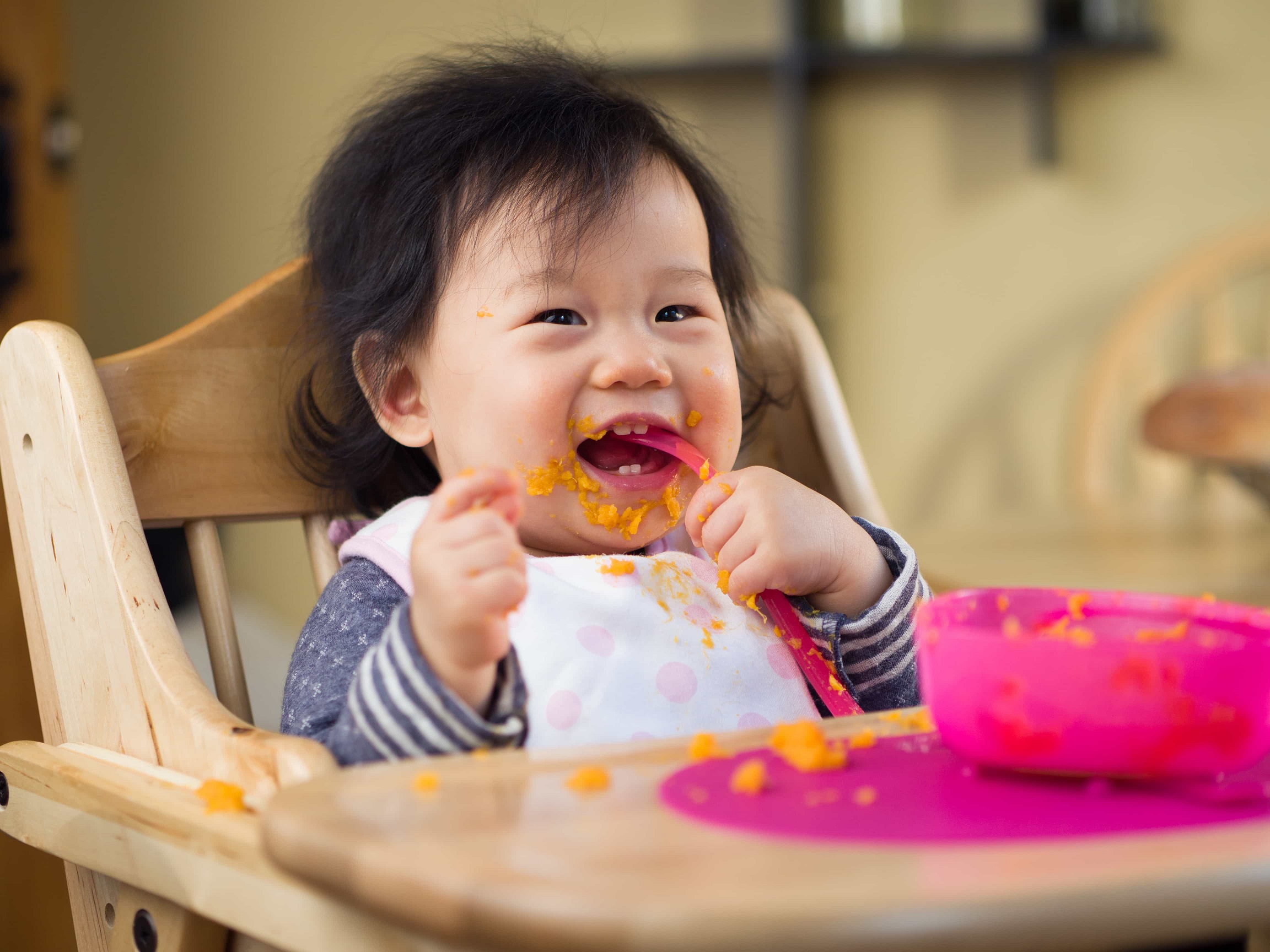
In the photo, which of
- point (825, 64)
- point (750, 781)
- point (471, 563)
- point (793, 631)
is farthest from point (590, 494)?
point (825, 64)

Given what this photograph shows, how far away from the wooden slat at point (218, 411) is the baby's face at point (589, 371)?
0.40 feet

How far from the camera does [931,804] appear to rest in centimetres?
43

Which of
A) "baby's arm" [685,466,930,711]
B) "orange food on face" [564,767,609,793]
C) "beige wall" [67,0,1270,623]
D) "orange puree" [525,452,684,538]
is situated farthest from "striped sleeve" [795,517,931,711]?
"beige wall" [67,0,1270,623]

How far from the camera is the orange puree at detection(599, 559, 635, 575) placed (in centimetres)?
76

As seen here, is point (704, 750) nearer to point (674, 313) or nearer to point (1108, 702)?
point (1108, 702)

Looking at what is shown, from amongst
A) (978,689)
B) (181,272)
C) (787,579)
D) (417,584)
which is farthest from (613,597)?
(181,272)

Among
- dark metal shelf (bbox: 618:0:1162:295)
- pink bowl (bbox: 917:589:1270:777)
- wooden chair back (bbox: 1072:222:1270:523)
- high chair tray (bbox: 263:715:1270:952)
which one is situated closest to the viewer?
high chair tray (bbox: 263:715:1270:952)

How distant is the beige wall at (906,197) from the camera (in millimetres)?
2102

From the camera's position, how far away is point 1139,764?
0.43 m

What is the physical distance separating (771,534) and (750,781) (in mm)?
288

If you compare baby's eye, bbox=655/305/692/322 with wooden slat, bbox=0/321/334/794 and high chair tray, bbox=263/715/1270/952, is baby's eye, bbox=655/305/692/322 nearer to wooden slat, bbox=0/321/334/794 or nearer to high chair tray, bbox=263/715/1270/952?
wooden slat, bbox=0/321/334/794

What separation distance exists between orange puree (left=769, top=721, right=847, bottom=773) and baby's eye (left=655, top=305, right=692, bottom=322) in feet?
1.14

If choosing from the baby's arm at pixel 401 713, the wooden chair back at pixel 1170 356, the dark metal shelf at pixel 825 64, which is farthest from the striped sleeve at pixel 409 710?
the dark metal shelf at pixel 825 64

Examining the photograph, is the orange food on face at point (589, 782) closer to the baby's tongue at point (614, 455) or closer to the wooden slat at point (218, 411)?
the baby's tongue at point (614, 455)
